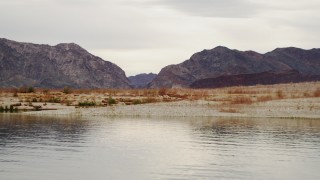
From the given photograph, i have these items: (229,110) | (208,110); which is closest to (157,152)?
(208,110)

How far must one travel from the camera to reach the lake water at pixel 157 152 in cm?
2255

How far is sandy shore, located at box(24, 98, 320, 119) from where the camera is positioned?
58844 millimetres

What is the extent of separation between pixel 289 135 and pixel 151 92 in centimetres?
6193

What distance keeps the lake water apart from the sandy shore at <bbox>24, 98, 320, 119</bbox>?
50.4 ft

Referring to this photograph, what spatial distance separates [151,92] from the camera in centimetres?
9850

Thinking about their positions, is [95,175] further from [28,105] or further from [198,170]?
[28,105]

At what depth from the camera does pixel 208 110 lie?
202ft

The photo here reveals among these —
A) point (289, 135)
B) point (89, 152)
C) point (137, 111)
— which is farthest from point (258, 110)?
point (89, 152)

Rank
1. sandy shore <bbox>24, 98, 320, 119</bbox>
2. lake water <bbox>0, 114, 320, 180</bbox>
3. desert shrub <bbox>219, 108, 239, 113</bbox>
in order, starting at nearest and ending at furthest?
1. lake water <bbox>0, 114, 320, 180</bbox>
2. sandy shore <bbox>24, 98, 320, 119</bbox>
3. desert shrub <bbox>219, 108, 239, 113</bbox>

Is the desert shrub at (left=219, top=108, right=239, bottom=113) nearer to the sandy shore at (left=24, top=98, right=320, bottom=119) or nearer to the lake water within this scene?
the sandy shore at (left=24, top=98, right=320, bottom=119)

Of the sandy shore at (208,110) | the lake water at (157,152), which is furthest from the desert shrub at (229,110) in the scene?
the lake water at (157,152)

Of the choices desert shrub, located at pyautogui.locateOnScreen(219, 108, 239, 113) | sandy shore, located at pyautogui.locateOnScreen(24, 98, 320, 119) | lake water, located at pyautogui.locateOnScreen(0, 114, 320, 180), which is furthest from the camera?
desert shrub, located at pyautogui.locateOnScreen(219, 108, 239, 113)

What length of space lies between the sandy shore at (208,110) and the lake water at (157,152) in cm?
1535

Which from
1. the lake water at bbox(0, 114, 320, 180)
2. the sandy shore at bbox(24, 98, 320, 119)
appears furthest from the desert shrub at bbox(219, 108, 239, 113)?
the lake water at bbox(0, 114, 320, 180)
